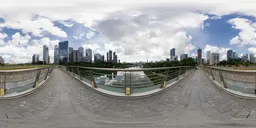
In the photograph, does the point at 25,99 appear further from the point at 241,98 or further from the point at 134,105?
the point at 241,98

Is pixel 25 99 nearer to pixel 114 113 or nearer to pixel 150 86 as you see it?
pixel 114 113

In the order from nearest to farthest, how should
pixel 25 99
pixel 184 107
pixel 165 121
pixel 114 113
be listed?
pixel 165 121, pixel 114 113, pixel 184 107, pixel 25 99

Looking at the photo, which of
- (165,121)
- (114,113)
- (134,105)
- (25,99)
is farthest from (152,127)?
(25,99)

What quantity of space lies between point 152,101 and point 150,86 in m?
1.54

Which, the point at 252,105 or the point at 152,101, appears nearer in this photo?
the point at 252,105

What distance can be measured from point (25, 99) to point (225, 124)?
5745mm

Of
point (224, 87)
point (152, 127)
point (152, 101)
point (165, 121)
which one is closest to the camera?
point (152, 127)

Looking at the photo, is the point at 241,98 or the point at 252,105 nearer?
the point at 252,105

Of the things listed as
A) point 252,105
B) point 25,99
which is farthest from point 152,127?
point 25,99

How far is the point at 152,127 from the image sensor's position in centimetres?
337

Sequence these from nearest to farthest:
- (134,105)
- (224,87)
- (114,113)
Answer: (114,113) → (134,105) → (224,87)

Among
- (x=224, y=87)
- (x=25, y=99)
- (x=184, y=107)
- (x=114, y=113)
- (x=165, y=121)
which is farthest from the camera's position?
(x=224, y=87)

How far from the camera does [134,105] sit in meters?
4.76

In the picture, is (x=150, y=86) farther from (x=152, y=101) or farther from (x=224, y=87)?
(x=224, y=87)
